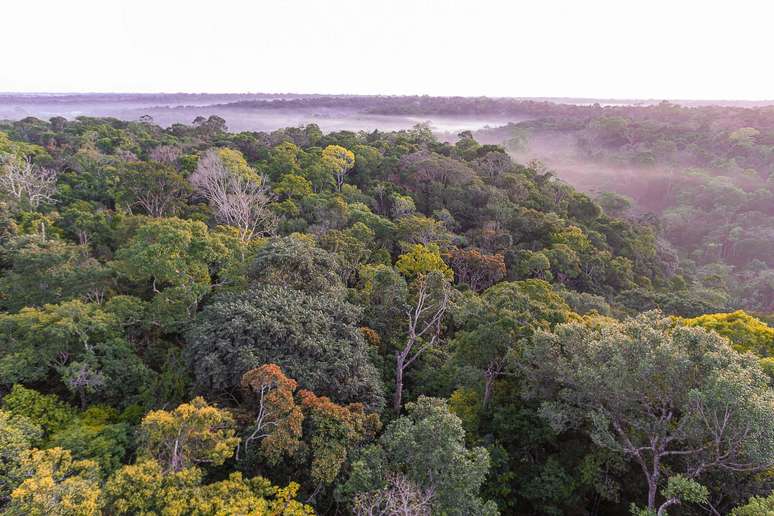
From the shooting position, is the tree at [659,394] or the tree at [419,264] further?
the tree at [419,264]

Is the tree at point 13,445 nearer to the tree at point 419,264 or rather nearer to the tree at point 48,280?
the tree at point 48,280

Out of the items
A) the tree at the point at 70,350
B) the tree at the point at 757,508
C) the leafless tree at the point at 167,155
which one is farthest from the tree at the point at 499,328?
the leafless tree at the point at 167,155

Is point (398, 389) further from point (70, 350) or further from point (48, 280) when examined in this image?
point (48, 280)

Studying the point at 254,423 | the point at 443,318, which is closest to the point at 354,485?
the point at 254,423

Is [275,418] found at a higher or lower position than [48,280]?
lower

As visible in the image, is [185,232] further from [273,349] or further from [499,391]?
[499,391]

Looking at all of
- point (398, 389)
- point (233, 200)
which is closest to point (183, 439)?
point (398, 389)
